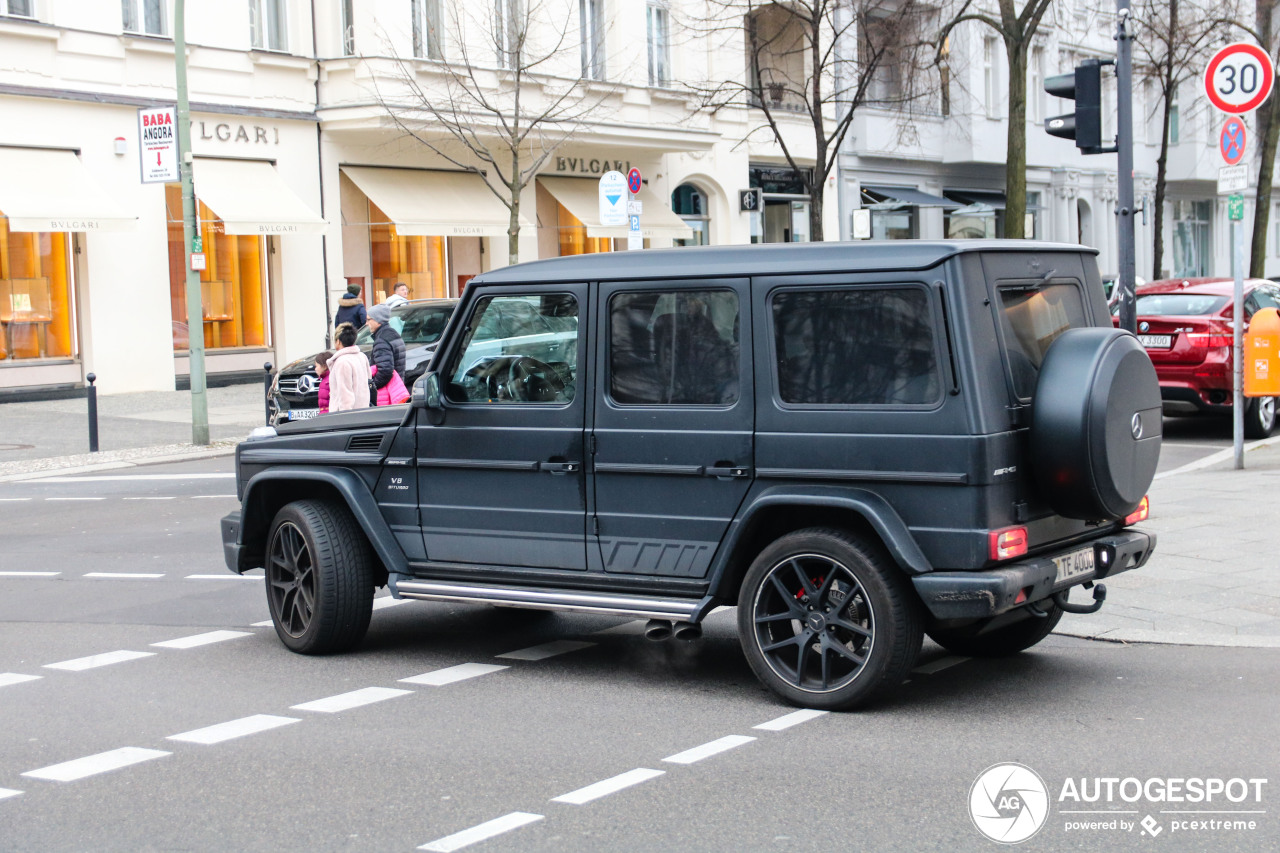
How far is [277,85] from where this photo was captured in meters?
27.2

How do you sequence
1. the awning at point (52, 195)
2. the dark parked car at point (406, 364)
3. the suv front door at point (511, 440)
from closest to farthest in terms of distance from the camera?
the suv front door at point (511, 440), the dark parked car at point (406, 364), the awning at point (52, 195)

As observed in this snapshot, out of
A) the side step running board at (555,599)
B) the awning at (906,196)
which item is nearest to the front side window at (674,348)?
the side step running board at (555,599)

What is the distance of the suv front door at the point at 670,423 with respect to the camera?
6.46 meters

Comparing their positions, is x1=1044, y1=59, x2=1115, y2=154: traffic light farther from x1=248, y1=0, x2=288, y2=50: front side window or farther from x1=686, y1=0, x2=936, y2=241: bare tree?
x1=248, y1=0, x2=288, y2=50: front side window

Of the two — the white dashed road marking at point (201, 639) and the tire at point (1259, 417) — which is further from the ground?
the tire at point (1259, 417)

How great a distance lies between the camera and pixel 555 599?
6.84m

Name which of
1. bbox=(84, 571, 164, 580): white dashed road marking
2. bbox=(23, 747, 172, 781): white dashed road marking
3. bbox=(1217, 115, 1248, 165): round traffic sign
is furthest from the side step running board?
bbox=(1217, 115, 1248, 165): round traffic sign

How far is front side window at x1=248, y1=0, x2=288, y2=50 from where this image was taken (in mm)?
Result: 27078

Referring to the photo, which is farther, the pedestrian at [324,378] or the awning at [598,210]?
the awning at [598,210]

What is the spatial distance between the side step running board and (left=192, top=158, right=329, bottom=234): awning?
19.5 m

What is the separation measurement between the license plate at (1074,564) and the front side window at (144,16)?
2213cm

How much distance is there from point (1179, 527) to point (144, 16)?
2027cm

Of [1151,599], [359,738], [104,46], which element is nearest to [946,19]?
[104,46]

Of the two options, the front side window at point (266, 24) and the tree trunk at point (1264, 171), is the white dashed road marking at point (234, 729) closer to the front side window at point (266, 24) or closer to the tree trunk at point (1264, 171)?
the front side window at point (266, 24)
